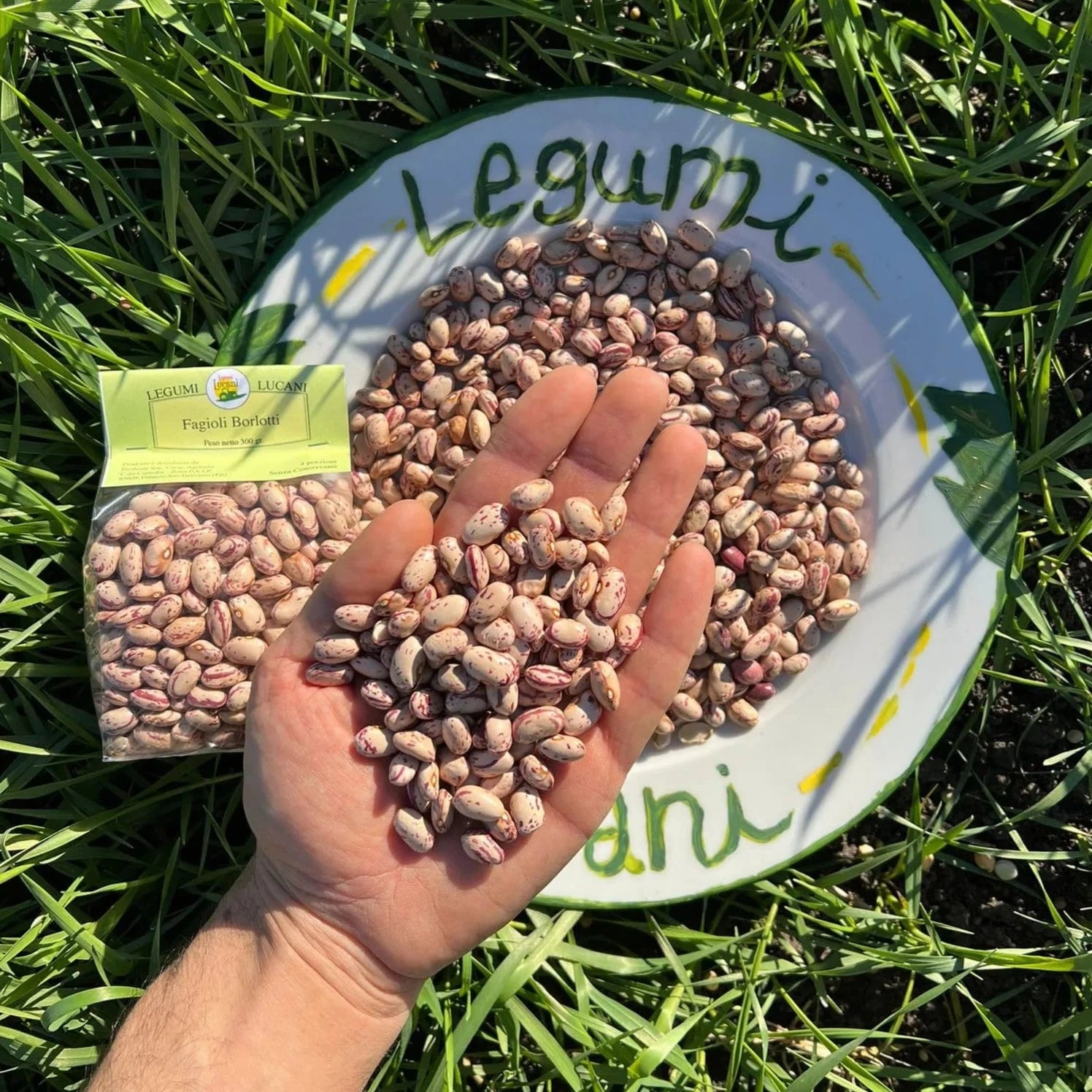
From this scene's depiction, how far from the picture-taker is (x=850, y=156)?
1236 millimetres

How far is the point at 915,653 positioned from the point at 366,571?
0.72 meters

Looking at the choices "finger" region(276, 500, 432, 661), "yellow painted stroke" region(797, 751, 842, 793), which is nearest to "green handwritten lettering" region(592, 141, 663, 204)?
"finger" region(276, 500, 432, 661)

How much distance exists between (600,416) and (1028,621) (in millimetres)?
691

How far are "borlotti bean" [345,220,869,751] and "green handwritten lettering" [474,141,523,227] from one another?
0.13ft

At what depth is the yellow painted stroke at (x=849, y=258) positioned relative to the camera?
1.24 m

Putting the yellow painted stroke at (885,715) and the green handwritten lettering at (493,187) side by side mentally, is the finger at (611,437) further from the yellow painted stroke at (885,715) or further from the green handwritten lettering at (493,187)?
the yellow painted stroke at (885,715)

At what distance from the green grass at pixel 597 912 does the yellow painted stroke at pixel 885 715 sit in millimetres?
134

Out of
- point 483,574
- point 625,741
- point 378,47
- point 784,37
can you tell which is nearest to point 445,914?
point 625,741

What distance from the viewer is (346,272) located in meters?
1.24

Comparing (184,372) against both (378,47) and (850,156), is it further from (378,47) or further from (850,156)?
(850,156)

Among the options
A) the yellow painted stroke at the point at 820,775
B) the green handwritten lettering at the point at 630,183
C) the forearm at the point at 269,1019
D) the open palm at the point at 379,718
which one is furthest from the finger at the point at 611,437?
the forearm at the point at 269,1019

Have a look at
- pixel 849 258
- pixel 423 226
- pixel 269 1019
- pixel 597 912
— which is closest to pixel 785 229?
pixel 849 258

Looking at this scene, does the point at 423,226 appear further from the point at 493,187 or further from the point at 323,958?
the point at 323,958

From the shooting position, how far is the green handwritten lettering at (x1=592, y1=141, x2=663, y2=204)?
4.05 feet
